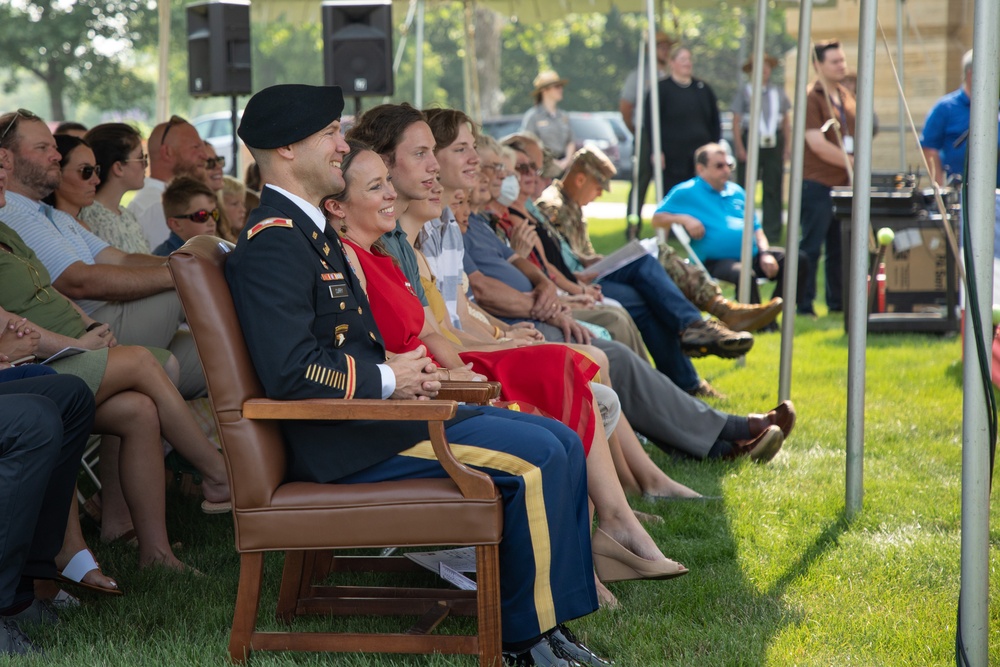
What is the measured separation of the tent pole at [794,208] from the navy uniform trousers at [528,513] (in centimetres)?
224

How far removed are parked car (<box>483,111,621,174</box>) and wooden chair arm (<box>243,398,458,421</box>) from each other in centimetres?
1845

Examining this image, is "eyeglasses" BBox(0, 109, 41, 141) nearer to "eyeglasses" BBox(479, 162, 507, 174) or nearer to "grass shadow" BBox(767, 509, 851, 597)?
"eyeglasses" BBox(479, 162, 507, 174)

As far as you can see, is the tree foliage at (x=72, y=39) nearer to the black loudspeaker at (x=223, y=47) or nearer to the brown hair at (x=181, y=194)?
the black loudspeaker at (x=223, y=47)

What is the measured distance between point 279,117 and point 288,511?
0.93 metres

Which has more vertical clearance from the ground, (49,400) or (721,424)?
(49,400)

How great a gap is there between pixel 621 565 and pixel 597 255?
3.49 meters

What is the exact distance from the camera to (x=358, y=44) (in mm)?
8148

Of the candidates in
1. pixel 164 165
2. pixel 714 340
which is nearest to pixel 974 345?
pixel 714 340

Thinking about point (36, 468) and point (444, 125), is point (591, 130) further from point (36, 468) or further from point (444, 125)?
point (36, 468)

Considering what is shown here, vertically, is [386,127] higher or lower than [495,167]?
higher

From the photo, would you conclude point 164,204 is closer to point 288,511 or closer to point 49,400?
point 49,400

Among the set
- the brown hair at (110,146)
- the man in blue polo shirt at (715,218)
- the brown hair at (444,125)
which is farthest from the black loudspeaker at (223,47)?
the brown hair at (444,125)

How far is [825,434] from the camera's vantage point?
16.9 feet

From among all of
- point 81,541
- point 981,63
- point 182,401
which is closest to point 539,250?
point 182,401
